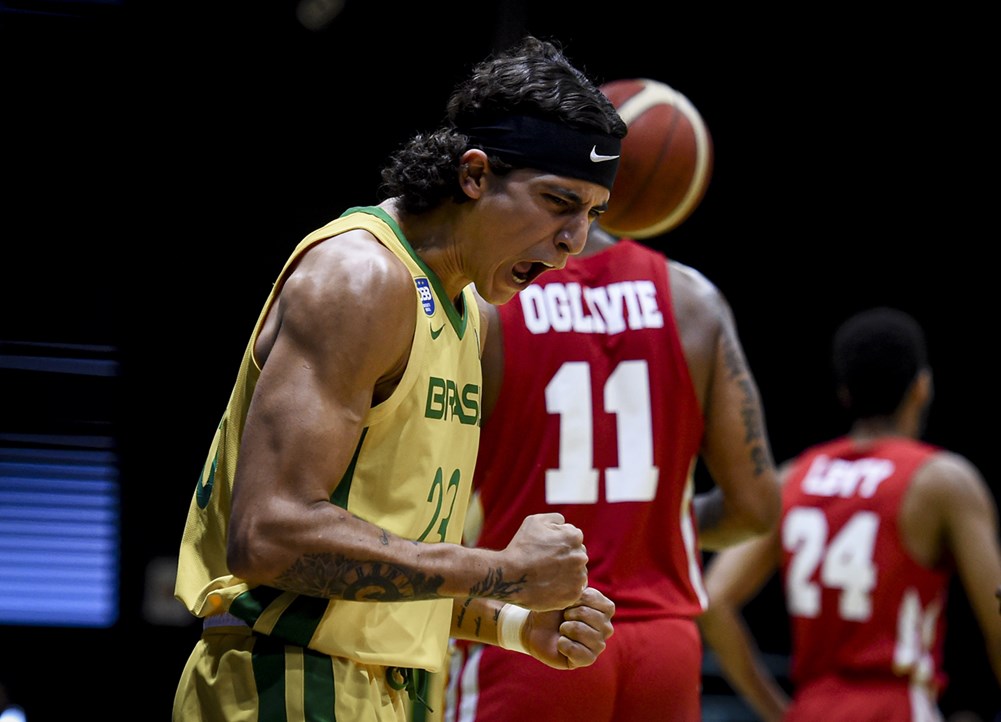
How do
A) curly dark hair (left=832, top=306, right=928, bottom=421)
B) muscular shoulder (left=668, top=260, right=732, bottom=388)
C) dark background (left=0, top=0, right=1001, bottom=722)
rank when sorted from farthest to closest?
dark background (left=0, top=0, right=1001, bottom=722) < curly dark hair (left=832, top=306, right=928, bottom=421) < muscular shoulder (left=668, top=260, right=732, bottom=388)

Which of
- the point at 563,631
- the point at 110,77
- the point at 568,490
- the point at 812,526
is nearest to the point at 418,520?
the point at 563,631

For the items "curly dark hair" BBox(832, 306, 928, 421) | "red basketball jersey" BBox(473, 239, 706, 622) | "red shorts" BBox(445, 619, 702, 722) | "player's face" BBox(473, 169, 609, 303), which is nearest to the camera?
"player's face" BBox(473, 169, 609, 303)

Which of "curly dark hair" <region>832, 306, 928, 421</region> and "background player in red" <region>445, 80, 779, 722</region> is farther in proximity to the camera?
"curly dark hair" <region>832, 306, 928, 421</region>

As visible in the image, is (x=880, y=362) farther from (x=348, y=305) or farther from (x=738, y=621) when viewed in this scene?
(x=348, y=305)

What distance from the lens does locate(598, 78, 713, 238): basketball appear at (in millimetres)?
3500

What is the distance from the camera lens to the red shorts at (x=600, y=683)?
3027 millimetres

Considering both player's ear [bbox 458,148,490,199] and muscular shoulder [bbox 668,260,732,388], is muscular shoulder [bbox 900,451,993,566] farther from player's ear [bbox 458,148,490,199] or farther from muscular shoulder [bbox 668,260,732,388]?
player's ear [bbox 458,148,490,199]

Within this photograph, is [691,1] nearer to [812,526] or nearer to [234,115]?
[234,115]

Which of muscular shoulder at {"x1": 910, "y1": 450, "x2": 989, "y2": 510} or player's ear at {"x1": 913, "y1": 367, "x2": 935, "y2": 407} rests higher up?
player's ear at {"x1": 913, "y1": 367, "x2": 935, "y2": 407}

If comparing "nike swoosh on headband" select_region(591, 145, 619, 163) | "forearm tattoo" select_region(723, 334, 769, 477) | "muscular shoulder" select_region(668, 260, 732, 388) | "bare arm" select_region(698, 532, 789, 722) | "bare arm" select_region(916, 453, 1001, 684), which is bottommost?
"bare arm" select_region(698, 532, 789, 722)

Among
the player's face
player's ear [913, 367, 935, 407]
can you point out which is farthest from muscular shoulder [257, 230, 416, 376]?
player's ear [913, 367, 935, 407]

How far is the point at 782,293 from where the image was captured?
29.0 feet

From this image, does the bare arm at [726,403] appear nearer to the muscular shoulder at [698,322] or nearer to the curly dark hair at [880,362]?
the muscular shoulder at [698,322]

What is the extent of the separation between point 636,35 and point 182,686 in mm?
6318
